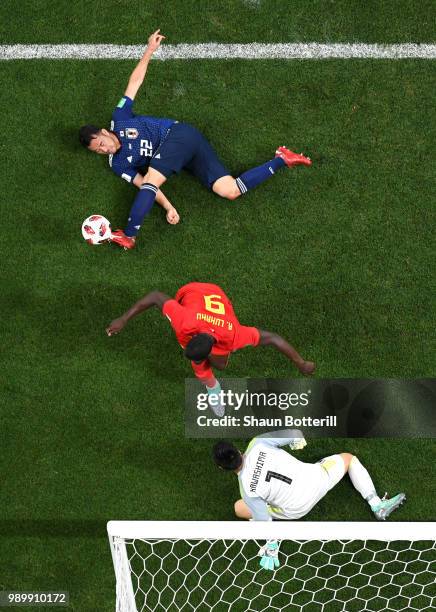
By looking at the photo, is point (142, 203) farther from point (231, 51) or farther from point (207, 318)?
point (231, 51)

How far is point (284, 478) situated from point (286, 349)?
98 centimetres

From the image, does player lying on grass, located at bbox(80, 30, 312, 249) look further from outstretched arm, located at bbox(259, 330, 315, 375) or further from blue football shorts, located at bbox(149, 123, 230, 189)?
outstretched arm, located at bbox(259, 330, 315, 375)

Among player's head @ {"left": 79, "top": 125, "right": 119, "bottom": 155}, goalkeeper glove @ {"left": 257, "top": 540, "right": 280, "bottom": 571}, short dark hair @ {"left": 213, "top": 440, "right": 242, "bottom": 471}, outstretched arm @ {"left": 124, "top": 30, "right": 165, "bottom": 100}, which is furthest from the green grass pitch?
short dark hair @ {"left": 213, "top": 440, "right": 242, "bottom": 471}

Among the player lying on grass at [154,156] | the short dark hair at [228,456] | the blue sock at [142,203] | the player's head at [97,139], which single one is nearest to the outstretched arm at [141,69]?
Result: the player lying on grass at [154,156]

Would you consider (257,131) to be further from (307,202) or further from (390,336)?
(390,336)

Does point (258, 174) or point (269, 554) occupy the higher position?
point (258, 174)

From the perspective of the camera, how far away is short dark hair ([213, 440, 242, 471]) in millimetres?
4844

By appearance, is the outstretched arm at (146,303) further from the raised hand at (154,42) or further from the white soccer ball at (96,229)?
the raised hand at (154,42)

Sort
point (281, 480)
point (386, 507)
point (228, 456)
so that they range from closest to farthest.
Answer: point (228, 456)
point (281, 480)
point (386, 507)

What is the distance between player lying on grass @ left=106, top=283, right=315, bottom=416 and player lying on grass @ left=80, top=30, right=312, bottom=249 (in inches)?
40.3

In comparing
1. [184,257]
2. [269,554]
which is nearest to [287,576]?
[269,554]

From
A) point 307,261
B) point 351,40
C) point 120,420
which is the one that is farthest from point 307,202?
point 120,420

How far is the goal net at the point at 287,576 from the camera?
18.2ft

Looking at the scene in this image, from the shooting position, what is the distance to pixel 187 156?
5.83m
